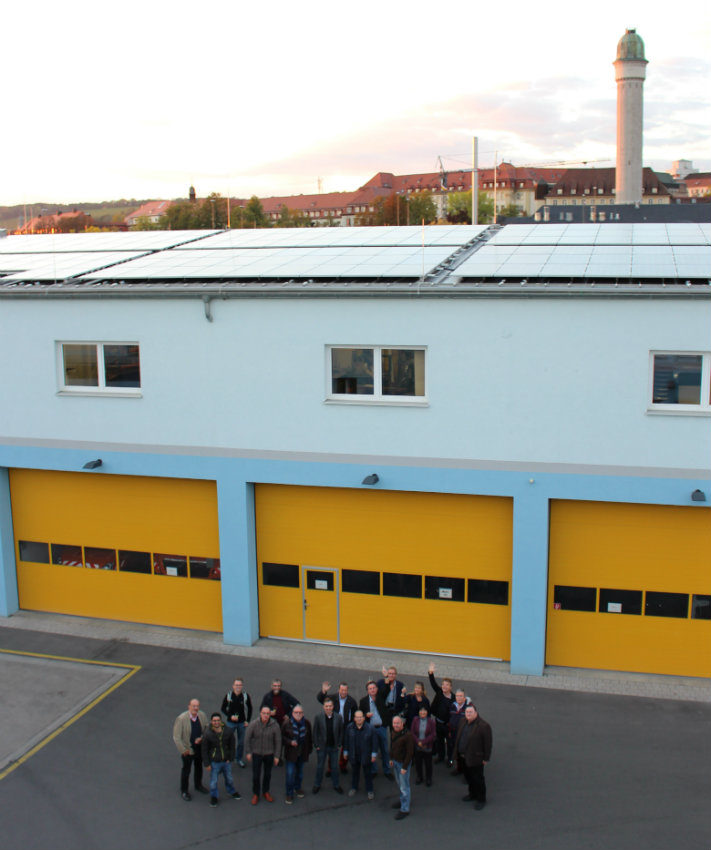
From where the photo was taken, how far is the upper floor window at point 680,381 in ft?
38.0

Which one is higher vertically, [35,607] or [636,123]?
[636,123]

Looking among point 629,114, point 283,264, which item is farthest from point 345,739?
point 629,114

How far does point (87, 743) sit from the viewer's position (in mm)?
11211

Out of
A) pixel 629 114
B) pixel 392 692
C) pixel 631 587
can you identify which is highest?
pixel 629 114

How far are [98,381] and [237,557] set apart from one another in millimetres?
3999

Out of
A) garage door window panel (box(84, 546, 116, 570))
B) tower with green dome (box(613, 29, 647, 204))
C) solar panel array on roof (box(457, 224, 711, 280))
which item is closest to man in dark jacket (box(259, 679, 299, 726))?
garage door window panel (box(84, 546, 116, 570))

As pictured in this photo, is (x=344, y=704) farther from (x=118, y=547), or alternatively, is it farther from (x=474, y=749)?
(x=118, y=547)

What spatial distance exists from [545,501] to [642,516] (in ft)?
4.87

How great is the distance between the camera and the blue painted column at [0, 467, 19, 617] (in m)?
15.5

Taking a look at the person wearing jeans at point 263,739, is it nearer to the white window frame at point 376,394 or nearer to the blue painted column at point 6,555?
the white window frame at point 376,394

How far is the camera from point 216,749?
9617mm

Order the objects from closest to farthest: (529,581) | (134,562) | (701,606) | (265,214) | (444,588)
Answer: (701,606) < (529,581) < (444,588) < (134,562) < (265,214)

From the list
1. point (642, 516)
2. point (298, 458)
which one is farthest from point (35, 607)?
point (642, 516)

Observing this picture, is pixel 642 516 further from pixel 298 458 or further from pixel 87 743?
pixel 87 743
